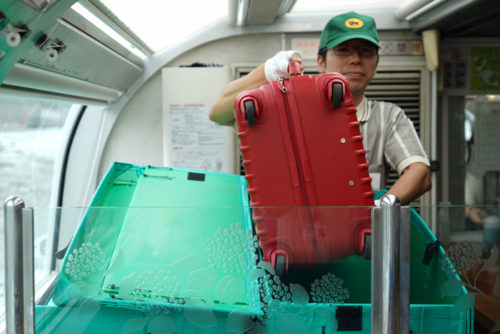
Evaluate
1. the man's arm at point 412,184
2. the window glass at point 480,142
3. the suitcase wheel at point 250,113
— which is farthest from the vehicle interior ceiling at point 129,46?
the man's arm at point 412,184

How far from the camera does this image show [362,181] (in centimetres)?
153

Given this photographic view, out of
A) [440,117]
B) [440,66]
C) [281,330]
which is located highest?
[440,66]

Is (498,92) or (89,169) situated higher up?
(498,92)

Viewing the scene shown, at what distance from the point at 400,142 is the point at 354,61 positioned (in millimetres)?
454

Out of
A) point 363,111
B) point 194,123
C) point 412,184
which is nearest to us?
point 412,184

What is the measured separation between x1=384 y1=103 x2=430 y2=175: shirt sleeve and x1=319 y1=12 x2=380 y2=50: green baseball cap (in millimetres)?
412

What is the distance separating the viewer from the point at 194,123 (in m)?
4.20

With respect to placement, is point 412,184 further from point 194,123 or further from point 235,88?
point 194,123

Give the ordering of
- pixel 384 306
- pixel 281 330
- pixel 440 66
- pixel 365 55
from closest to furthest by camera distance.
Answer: pixel 384 306 → pixel 281 330 → pixel 365 55 → pixel 440 66

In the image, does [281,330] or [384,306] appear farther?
[281,330]

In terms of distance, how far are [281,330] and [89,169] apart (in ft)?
11.9

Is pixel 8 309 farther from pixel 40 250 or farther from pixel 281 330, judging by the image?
pixel 281 330

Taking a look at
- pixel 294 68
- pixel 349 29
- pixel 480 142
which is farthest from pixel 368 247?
pixel 480 142

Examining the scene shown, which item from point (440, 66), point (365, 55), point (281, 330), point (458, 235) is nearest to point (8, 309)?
point (281, 330)
